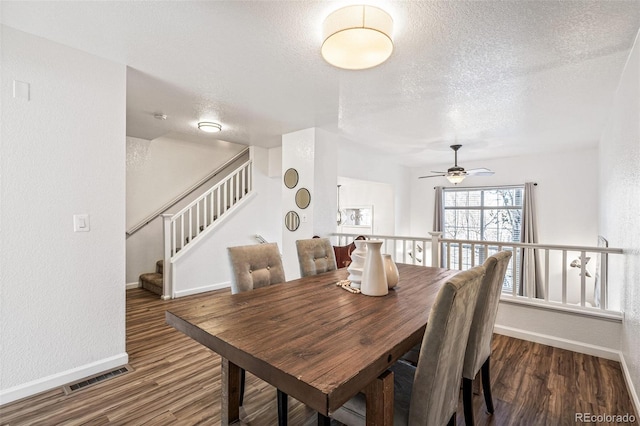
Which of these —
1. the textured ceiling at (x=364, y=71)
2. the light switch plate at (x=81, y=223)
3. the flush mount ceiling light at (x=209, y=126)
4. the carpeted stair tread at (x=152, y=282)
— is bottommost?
the carpeted stair tread at (x=152, y=282)

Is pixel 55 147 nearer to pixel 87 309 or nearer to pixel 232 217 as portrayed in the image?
pixel 87 309

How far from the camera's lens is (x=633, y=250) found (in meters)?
2.05

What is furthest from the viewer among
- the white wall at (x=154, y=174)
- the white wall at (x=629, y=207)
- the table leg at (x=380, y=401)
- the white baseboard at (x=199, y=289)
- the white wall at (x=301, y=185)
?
the white wall at (x=154, y=174)

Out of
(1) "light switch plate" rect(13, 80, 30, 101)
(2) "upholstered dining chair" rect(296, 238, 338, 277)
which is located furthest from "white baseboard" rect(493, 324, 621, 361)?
(1) "light switch plate" rect(13, 80, 30, 101)

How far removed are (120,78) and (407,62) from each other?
2267 millimetres

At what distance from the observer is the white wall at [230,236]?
4352 mm

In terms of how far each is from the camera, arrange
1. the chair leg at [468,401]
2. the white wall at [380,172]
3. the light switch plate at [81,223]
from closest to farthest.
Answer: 1. the chair leg at [468,401]
2. the light switch plate at [81,223]
3. the white wall at [380,172]

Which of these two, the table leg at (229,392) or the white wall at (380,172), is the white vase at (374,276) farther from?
the white wall at (380,172)

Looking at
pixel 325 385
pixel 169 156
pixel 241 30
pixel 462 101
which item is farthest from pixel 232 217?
pixel 325 385

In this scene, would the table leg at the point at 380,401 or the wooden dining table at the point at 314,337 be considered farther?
the table leg at the point at 380,401

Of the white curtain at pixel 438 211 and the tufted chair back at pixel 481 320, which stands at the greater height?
the white curtain at pixel 438 211

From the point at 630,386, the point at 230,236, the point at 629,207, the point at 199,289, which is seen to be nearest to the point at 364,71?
the point at 629,207

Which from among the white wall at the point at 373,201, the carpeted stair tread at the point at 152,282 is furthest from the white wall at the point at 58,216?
the white wall at the point at 373,201

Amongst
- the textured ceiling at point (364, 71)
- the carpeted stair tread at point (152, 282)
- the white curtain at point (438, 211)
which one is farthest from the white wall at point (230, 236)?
the white curtain at point (438, 211)
